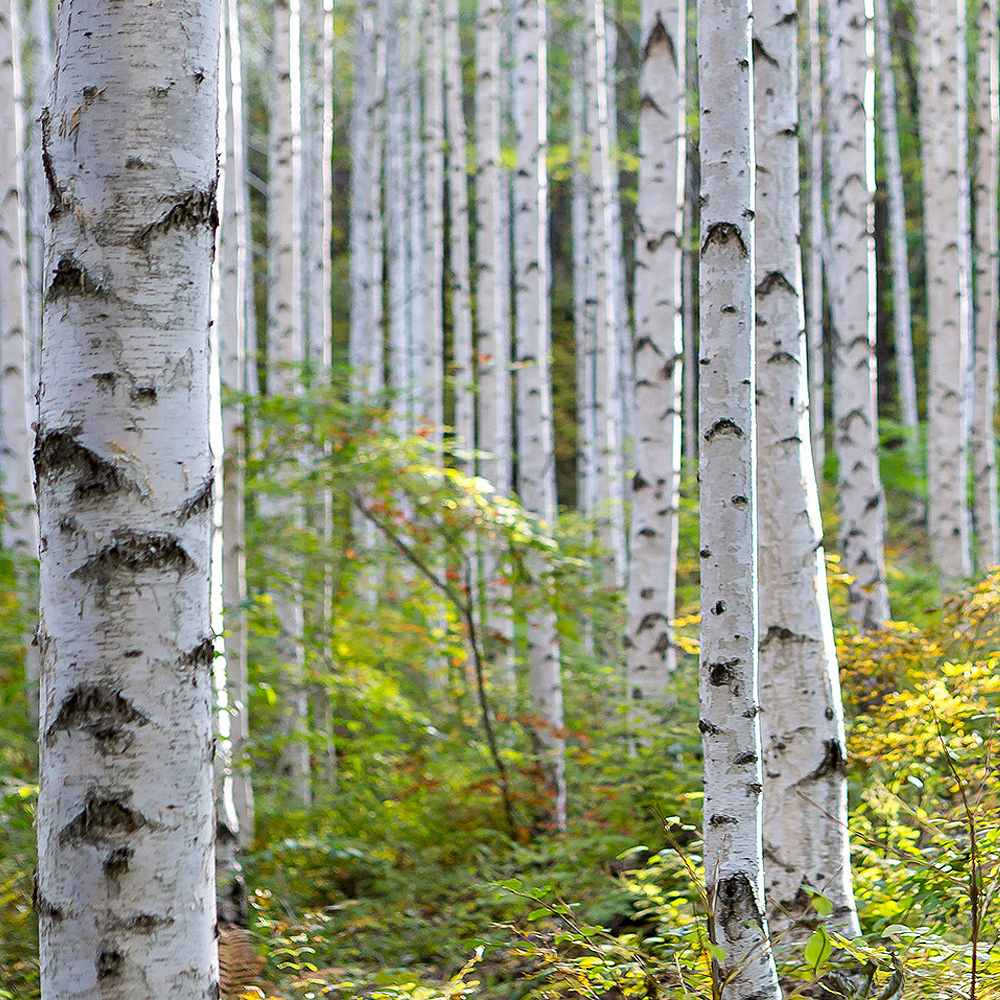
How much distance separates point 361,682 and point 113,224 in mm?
5058

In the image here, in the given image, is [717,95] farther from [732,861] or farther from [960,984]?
[960,984]

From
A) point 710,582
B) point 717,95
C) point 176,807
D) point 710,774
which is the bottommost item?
point 710,774

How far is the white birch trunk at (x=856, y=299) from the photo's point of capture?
6.11 m

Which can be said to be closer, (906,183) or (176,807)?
(176,807)

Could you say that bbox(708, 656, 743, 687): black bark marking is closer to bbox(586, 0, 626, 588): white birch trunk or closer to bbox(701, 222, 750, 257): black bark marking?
bbox(701, 222, 750, 257): black bark marking

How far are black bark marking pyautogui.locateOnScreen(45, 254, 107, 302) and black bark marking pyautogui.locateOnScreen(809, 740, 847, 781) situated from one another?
7.45 feet

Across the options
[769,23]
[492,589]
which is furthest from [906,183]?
[769,23]

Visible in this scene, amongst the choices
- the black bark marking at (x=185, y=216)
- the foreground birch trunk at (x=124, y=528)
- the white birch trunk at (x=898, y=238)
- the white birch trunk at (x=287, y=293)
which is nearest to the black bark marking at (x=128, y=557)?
the foreground birch trunk at (x=124, y=528)

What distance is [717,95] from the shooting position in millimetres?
2146

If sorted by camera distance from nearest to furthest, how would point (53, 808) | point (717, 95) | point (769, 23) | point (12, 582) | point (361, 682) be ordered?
point (53, 808) → point (717, 95) → point (769, 23) → point (12, 582) → point (361, 682)

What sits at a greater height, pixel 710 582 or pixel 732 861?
pixel 710 582

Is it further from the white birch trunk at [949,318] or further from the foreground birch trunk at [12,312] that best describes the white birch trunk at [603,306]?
the foreground birch trunk at [12,312]

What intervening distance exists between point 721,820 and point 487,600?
4.72 metres

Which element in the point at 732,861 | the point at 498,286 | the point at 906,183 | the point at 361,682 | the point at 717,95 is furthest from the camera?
the point at 906,183
